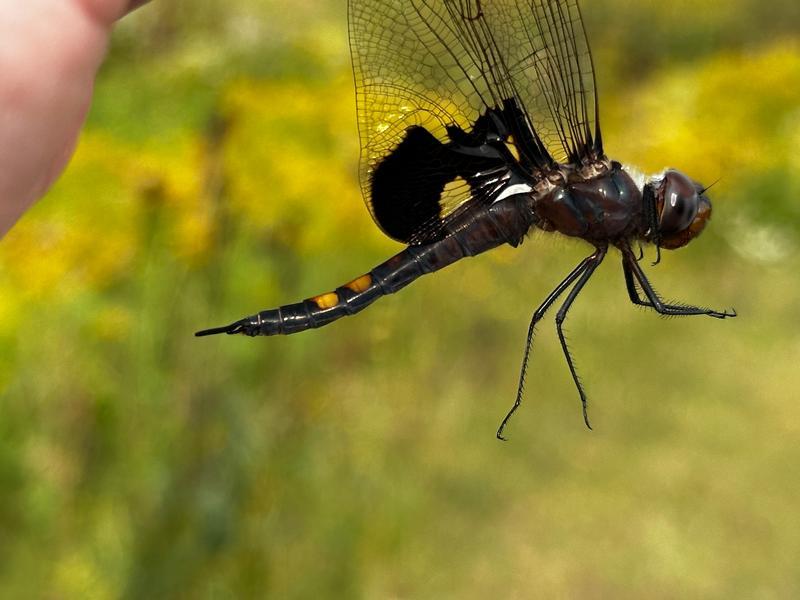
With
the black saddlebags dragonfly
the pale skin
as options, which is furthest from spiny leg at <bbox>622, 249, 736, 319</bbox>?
the pale skin

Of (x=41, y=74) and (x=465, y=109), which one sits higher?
(x=41, y=74)

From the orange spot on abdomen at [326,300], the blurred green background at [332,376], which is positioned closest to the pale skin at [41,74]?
the orange spot on abdomen at [326,300]

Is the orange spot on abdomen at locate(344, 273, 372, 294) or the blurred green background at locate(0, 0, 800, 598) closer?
the orange spot on abdomen at locate(344, 273, 372, 294)

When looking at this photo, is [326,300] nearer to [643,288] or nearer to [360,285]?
[360,285]

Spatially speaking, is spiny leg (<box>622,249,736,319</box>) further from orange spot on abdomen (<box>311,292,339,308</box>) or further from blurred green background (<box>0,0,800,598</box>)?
orange spot on abdomen (<box>311,292,339,308</box>)

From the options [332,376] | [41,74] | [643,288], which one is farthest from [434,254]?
[332,376]

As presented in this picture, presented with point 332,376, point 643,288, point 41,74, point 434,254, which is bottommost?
point 332,376

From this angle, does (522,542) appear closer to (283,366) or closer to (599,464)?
(599,464)
